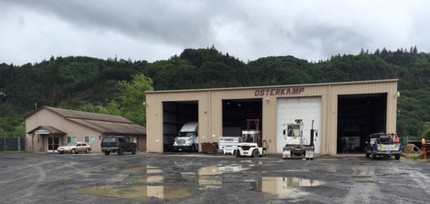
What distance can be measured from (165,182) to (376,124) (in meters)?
33.9

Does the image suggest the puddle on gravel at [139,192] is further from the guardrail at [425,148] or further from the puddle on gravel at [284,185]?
the guardrail at [425,148]

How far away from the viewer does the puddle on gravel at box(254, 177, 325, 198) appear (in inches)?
476

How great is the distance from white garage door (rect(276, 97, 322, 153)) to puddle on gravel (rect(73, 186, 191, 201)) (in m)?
24.7

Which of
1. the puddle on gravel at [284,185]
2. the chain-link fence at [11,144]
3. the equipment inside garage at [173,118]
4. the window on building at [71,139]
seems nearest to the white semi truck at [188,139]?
the equipment inside garage at [173,118]

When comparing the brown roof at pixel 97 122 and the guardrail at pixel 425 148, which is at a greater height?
the brown roof at pixel 97 122

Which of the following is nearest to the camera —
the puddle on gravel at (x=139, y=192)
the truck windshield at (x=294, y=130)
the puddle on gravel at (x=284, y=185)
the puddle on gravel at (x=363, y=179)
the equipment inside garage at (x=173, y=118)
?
the puddle on gravel at (x=139, y=192)

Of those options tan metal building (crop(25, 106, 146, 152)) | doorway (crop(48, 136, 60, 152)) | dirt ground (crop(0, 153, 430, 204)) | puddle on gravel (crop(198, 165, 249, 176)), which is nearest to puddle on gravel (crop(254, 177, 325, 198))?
dirt ground (crop(0, 153, 430, 204))

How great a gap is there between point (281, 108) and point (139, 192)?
1062 inches

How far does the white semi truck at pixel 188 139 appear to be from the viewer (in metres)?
41.5

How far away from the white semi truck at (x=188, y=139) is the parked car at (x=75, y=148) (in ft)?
42.8

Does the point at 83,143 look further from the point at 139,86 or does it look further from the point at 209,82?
the point at 209,82

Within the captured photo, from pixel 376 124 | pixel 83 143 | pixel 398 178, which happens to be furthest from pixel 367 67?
pixel 398 178

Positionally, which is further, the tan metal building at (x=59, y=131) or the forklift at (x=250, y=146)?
the tan metal building at (x=59, y=131)

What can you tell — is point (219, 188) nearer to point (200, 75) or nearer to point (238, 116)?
point (238, 116)
